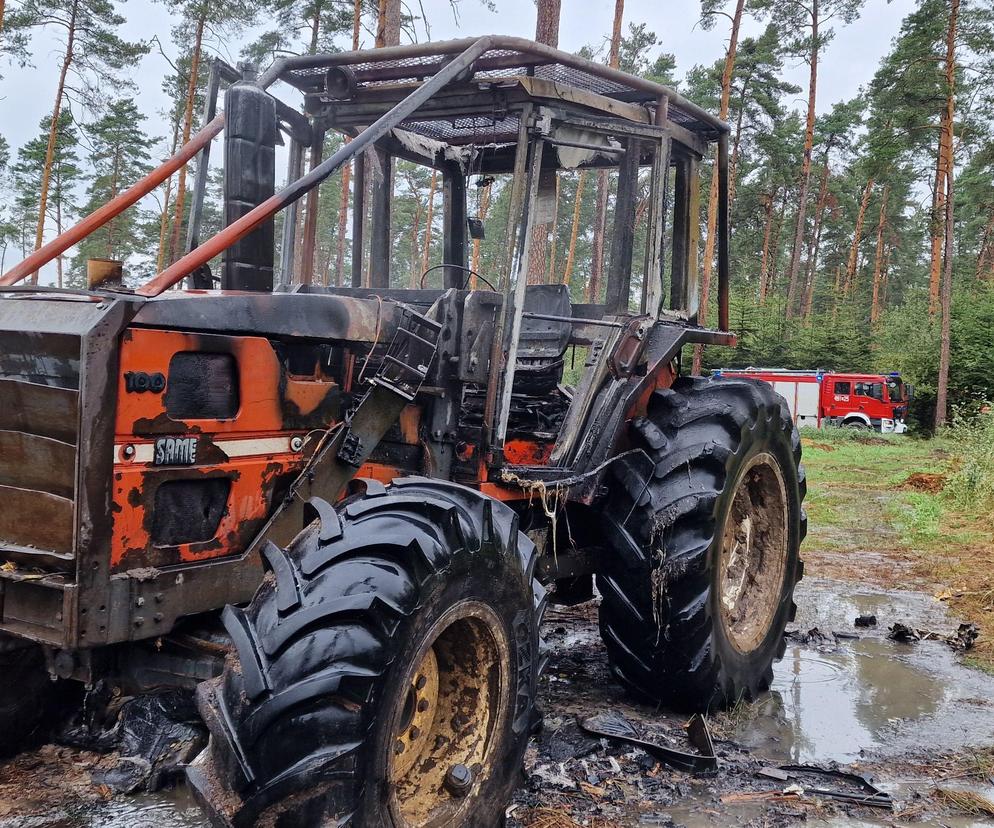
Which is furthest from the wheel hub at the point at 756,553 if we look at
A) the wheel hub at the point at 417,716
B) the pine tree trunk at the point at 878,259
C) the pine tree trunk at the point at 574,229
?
the pine tree trunk at the point at 878,259

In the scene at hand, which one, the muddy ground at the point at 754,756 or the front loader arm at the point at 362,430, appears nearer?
the front loader arm at the point at 362,430

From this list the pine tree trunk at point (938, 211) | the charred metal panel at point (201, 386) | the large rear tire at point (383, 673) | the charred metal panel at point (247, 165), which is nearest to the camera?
the large rear tire at point (383, 673)

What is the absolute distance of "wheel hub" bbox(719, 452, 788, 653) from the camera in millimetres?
5148

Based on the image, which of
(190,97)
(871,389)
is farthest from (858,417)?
(190,97)

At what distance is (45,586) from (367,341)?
144 centimetres

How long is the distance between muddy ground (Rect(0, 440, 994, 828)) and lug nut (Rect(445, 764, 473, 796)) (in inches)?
18.7

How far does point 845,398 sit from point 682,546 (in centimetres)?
2642

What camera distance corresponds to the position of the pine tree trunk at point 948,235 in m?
23.1

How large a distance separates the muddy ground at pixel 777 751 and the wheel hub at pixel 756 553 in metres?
0.45

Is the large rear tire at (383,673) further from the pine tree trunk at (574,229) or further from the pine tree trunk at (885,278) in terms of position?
the pine tree trunk at (885,278)

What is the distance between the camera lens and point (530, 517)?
4.36 metres

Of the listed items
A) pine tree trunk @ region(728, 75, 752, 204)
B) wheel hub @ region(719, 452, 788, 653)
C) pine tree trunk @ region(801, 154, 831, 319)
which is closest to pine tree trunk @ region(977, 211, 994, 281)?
pine tree trunk @ region(801, 154, 831, 319)

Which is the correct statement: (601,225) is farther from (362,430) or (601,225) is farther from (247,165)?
(247,165)

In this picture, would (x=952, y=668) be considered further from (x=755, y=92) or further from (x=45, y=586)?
(x=755, y=92)
